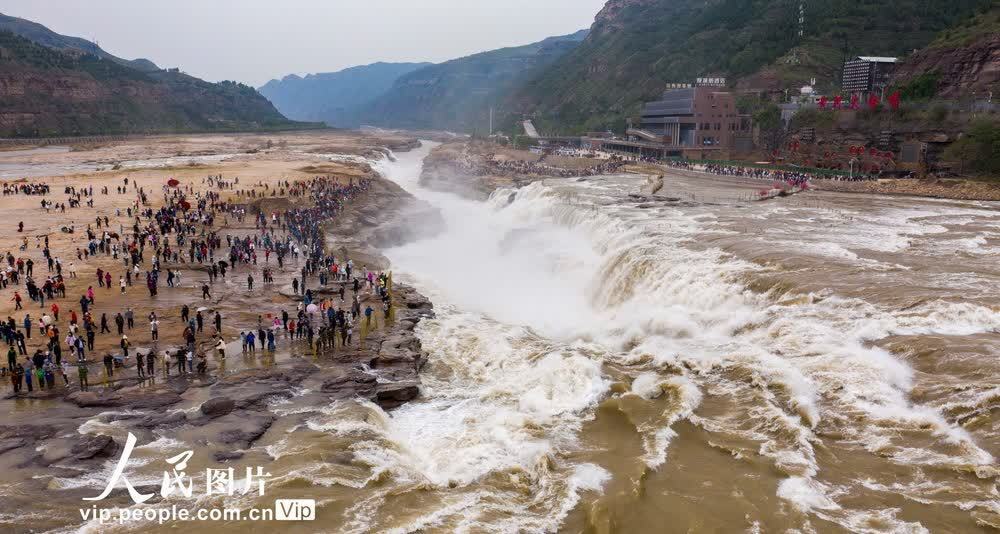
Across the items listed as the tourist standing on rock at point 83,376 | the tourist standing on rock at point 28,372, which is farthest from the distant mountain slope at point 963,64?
the tourist standing on rock at point 28,372

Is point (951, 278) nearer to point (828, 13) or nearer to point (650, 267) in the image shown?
point (650, 267)

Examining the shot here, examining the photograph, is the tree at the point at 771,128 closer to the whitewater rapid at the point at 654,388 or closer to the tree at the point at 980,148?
the tree at the point at 980,148

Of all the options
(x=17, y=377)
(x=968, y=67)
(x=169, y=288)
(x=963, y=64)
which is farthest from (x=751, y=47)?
(x=17, y=377)

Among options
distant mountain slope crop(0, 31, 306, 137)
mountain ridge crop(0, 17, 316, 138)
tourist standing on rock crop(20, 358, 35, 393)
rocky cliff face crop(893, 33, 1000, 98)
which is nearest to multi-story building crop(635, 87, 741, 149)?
rocky cliff face crop(893, 33, 1000, 98)

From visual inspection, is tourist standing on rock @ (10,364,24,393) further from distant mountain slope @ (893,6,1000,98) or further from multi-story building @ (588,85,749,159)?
distant mountain slope @ (893,6,1000,98)

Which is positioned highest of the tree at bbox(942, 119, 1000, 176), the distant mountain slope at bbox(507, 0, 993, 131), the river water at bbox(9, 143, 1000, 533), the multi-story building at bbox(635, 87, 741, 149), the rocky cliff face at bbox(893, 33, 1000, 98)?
the distant mountain slope at bbox(507, 0, 993, 131)

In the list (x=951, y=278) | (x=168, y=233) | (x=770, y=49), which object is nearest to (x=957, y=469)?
(x=951, y=278)

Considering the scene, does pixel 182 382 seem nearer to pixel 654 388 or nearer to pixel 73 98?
pixel 654 388
